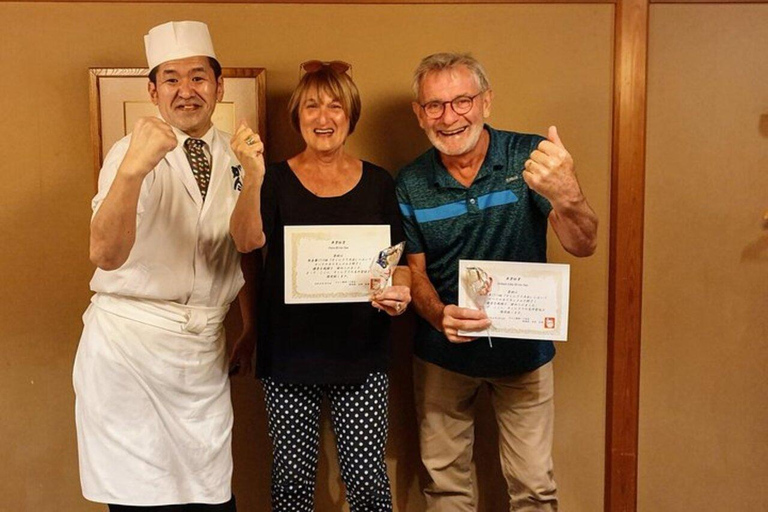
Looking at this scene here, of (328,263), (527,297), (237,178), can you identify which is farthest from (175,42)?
(527,297)

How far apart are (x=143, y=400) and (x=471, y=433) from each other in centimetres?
104

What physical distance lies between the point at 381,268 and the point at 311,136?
17.0 inches

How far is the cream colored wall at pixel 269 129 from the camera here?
2.20 metres

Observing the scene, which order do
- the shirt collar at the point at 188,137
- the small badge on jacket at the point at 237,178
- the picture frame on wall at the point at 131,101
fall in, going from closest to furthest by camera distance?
the shirt collar at the point at 188,137 < the small badge on jacket at the point at 237,178 < the picture frame on wall at the point at 131,101

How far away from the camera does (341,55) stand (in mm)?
2252

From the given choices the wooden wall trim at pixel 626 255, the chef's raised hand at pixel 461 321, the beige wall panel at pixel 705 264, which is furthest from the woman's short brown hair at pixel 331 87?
the beige wall panel at pixel 705 264

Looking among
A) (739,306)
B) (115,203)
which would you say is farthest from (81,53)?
(739,306)

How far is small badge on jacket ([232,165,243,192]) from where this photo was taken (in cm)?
182

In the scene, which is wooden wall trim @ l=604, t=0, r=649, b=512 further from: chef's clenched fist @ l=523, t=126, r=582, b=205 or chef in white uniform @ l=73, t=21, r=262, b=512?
chef in white uniform @ l=73, t=21, r=262, b=512

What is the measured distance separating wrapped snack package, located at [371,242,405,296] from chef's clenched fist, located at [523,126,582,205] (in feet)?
1.35

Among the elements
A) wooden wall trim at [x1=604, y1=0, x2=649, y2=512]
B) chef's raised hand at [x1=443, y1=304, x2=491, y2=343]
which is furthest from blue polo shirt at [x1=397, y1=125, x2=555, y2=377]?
wooden wall trim at [x1=604, y1=0, x2=649, y2=512]

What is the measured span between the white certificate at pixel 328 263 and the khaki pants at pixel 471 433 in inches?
17.5

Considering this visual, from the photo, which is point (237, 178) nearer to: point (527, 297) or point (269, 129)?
point (269, 129)

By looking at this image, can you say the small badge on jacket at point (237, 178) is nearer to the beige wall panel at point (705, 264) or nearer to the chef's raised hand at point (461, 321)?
the chef's raised hand at point (461, 321)
